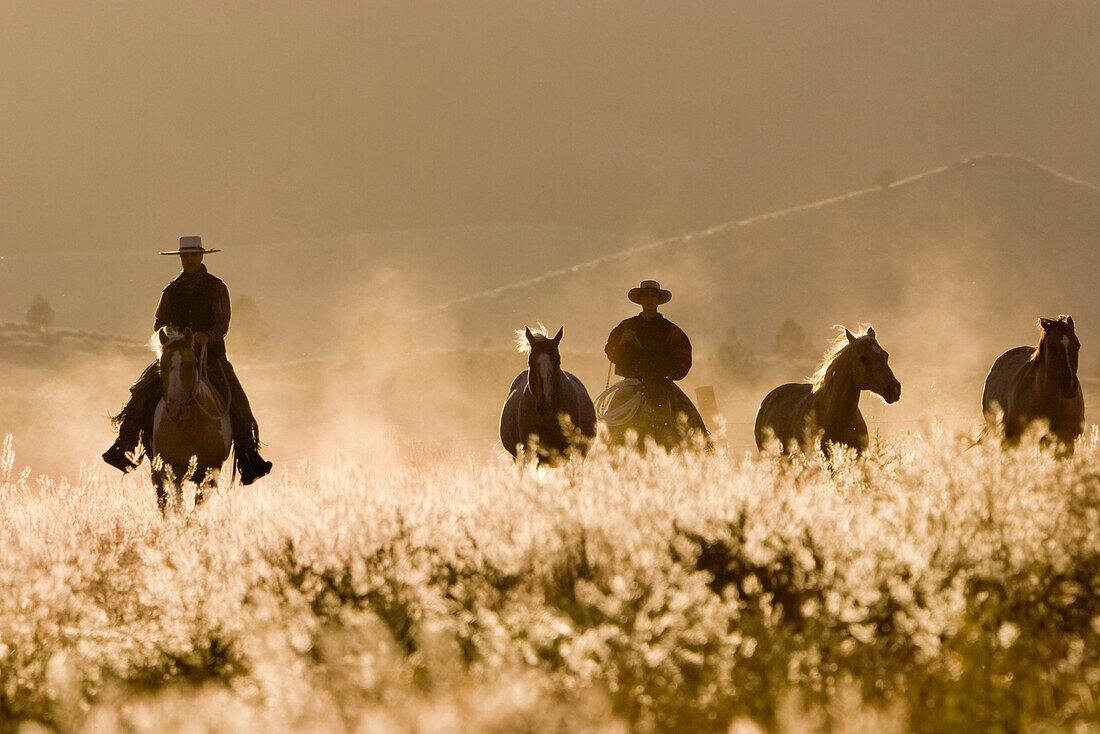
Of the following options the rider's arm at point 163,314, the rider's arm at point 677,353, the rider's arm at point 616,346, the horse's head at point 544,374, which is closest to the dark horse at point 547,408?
the horse's head at point 544,374

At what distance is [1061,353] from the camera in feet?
39.1

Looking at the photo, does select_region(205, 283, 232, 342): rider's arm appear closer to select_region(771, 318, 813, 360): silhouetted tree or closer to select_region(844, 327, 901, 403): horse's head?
select_region(844, 327, 901, 403): horse's head

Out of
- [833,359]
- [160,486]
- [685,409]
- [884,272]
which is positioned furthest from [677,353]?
[884,272]

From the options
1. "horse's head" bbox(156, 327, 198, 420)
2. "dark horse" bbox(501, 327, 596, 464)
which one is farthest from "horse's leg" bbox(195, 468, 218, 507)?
"dark horse" bbox(501, 327, 596, 464)

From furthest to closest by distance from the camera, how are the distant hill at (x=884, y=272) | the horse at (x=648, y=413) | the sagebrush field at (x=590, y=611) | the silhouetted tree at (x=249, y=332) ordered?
1. the distant hill at (x=884, y=272)
2. the silhouetted tree at (x=249, y=332)
3. the horse at (x=648, y=413)
4. the sagebrush field at (x=590, y=611)

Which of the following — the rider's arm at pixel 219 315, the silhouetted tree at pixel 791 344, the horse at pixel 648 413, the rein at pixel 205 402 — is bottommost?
the horse at pixel 648 413

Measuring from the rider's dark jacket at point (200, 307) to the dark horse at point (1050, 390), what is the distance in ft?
23.4

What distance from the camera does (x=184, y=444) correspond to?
10.6m

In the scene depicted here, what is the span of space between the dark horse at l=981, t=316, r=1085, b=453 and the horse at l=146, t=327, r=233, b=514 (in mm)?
7110

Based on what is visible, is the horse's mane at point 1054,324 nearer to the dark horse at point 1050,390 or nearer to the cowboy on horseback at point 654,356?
the dark horse at point 1050,390

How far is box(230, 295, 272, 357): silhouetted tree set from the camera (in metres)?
94.1

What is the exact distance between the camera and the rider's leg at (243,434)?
36.3 ft

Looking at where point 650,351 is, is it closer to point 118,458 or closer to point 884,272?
point 118,458

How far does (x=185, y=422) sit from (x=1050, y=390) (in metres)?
8.16
